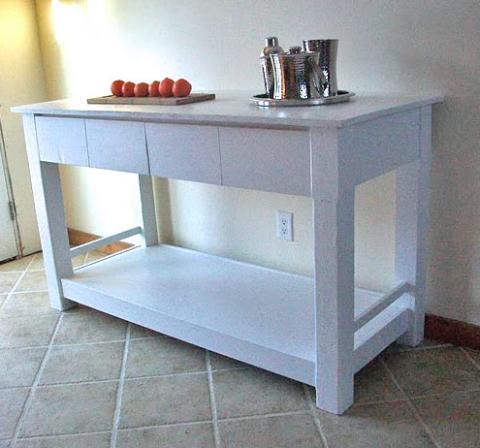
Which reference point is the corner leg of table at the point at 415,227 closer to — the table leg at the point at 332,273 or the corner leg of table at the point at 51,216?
the table leg at the point at 332,273

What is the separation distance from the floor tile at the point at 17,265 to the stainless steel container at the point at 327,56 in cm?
182

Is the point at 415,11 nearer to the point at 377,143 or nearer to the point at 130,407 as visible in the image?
the point at 377,143

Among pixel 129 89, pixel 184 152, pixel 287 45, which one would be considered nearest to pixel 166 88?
pixel 129 89

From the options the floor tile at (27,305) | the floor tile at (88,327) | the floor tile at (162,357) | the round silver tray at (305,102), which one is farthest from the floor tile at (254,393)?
the floor tile at (27,305)

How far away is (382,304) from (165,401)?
0.68m

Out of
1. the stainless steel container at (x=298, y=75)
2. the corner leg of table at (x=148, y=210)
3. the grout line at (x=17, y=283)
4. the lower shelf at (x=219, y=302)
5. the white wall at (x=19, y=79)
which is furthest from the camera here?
the white wall at (x=19, y=79)

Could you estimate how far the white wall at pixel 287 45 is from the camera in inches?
68.8

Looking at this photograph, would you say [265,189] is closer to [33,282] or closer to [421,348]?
[421,348]

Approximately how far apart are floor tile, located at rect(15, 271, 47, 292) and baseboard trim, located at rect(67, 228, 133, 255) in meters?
0.34

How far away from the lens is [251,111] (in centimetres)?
158

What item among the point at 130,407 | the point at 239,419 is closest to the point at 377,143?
the point at 239,419

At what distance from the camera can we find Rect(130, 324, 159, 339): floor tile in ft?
6.96

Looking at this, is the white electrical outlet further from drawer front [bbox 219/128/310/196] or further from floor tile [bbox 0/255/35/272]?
floor tile [bbox 0/255/35/272]

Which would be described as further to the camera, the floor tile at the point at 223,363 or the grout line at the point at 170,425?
the floor tile at the point at 223,363
